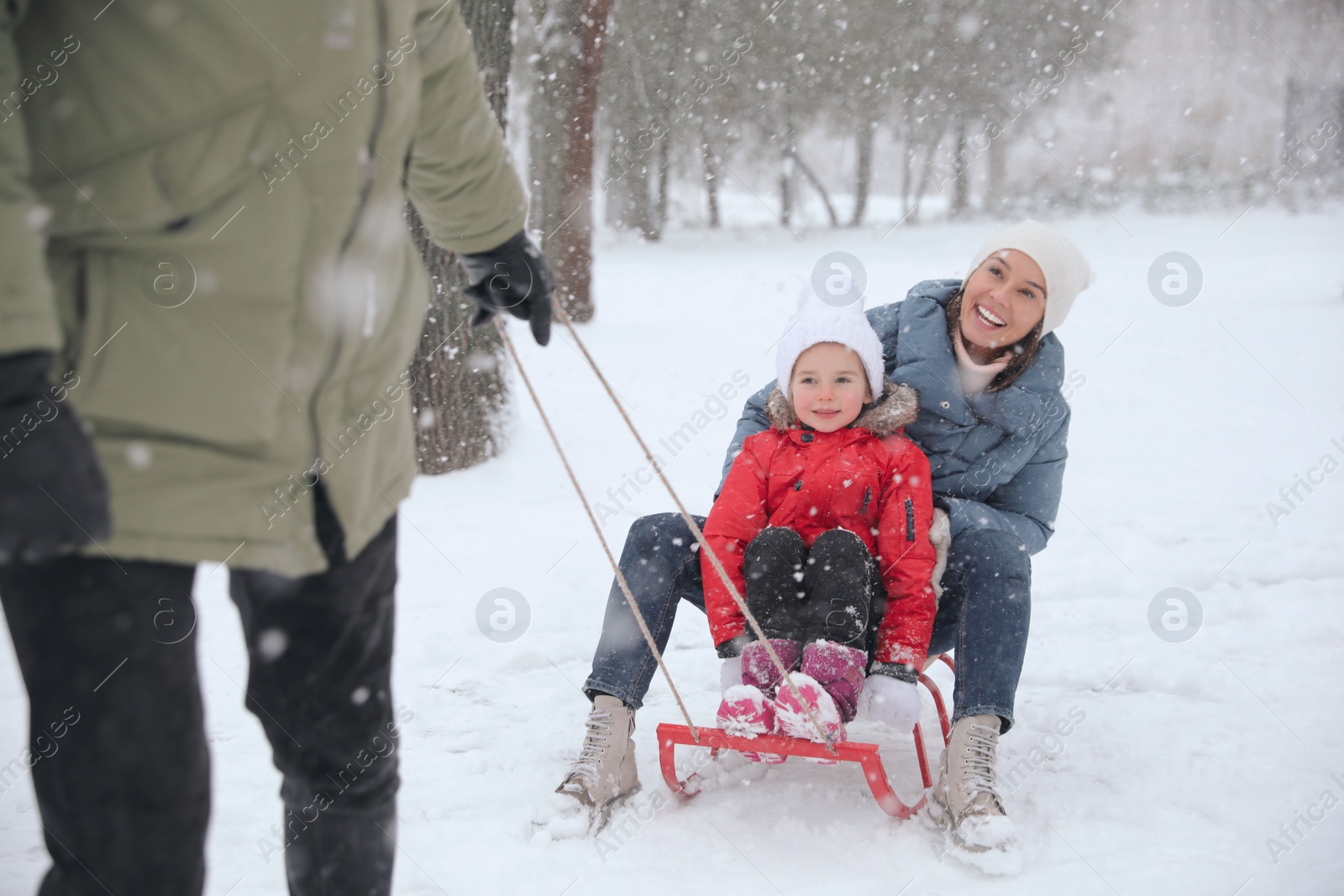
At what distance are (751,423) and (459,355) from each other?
234 cm

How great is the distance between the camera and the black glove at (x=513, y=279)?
178cm

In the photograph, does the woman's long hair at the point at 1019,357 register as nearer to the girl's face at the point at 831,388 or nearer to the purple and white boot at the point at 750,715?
the girl's face at the point at 831,388

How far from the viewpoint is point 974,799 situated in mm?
2264

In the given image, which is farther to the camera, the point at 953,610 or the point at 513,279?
the point at 953,610

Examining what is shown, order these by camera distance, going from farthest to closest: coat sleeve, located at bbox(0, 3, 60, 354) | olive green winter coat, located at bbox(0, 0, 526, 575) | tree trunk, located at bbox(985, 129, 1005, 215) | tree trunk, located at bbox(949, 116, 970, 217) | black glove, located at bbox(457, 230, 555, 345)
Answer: tree trunk, located at bbox(985, 129, 1005, 215) < tree trunk, located at bbox(949, 116, 970, 217) < black glove, located at bbox(457, 230, 555, 345) < olive green winter coat, located at bbox(0, 0, 526, 575) < coat sleeve, located at bbox(0, 3, 60, 354)

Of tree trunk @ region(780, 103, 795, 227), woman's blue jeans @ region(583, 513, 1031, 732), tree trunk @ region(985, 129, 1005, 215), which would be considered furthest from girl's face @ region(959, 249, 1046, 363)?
tree trunk @ region(985, 129, 1005, 215)

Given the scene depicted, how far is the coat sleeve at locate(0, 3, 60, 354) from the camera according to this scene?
35.1 inches

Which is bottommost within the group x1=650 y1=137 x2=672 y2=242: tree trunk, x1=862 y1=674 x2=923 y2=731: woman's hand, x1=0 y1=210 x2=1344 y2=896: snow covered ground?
x1=0 y1=210 x2=1344 y2=896: snow covered ground

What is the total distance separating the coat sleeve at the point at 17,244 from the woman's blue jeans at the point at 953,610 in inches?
66.7

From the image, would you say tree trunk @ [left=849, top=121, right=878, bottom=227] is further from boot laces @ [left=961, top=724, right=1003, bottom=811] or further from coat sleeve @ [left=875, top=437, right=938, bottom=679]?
boot laces @ [left=961, top=724, right=1003, bottom=811]

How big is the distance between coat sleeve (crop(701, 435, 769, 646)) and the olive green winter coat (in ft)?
4.09

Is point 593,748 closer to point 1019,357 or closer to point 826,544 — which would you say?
point 826,544
